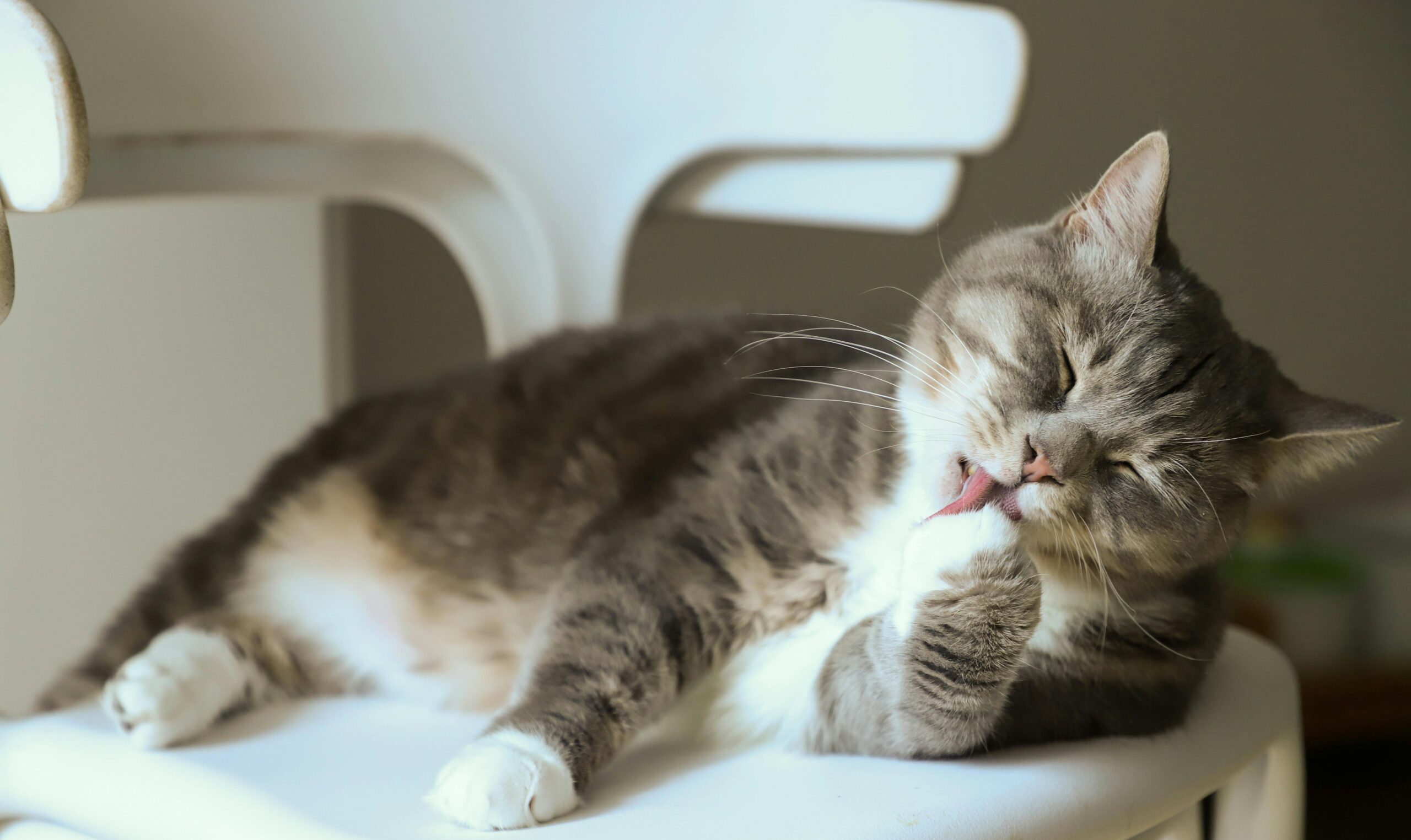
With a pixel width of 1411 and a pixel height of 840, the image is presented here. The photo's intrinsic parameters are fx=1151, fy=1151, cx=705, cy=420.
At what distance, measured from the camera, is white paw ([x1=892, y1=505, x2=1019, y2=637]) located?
84cm

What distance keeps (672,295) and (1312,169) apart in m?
1.67

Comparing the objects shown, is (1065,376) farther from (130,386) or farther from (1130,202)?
(130,386)

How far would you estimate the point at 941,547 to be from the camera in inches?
33.7

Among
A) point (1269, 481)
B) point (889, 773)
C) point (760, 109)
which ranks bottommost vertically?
point (889, 773)

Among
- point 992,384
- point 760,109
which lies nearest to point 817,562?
point 992,384

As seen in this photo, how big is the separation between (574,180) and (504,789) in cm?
83

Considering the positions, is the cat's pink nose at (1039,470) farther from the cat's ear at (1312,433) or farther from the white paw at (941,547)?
the cat's ear at (1312,433)

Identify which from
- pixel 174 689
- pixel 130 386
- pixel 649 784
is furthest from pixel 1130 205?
pixel 130 386

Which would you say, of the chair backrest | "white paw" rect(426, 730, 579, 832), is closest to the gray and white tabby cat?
"white paw" rect(426, 730, 579, 832)

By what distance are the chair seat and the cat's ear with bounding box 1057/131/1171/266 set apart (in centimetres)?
40

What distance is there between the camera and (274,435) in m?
1.83

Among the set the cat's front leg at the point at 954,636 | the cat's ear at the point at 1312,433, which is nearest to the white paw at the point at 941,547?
the cat's front leg at the point at 954,636

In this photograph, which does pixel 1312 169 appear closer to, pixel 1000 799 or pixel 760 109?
pixel 760 109

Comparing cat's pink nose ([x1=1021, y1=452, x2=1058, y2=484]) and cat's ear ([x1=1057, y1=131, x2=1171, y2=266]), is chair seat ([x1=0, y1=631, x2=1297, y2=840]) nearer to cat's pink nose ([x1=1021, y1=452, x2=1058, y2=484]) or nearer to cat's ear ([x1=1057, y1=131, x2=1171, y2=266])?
cat's pink nose ([x1=1021, y1=452, x2=1058, y2=484])
